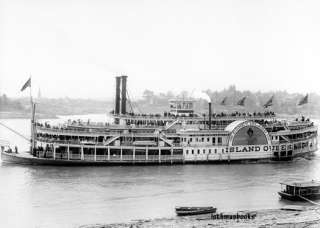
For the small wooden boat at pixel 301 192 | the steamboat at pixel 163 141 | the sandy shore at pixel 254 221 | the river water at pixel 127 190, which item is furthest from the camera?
the steamboat at pixel 163 141

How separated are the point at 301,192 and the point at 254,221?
7088 millimetres

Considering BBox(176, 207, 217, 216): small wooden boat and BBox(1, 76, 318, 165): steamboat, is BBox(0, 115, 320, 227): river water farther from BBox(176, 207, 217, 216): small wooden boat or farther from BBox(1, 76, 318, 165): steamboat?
BBox(1, 76, 318, 165): steamboat

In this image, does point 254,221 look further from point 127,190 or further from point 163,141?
point 163,141

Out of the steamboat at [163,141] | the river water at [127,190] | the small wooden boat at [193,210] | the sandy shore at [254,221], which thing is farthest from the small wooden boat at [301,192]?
the steamboat at [163,141]

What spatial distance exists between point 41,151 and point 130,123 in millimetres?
7402

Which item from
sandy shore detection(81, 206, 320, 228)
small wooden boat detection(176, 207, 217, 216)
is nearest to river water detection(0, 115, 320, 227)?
small wooden boat detection(176, 207, 217, 216)

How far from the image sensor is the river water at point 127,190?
24125 mm

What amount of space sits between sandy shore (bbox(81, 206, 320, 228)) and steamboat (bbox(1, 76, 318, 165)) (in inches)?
621

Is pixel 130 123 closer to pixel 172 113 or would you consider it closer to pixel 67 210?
pixel 172 113

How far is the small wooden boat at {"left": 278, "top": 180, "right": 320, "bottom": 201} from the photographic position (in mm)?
26609

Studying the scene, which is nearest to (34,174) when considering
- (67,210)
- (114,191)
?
(114,191)

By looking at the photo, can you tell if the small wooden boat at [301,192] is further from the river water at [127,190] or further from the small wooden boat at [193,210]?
the small wooden boat at [193,210]

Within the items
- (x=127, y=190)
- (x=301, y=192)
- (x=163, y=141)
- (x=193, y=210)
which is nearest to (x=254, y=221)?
(x=193, y=210)

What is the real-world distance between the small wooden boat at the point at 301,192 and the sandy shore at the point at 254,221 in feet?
11.0
